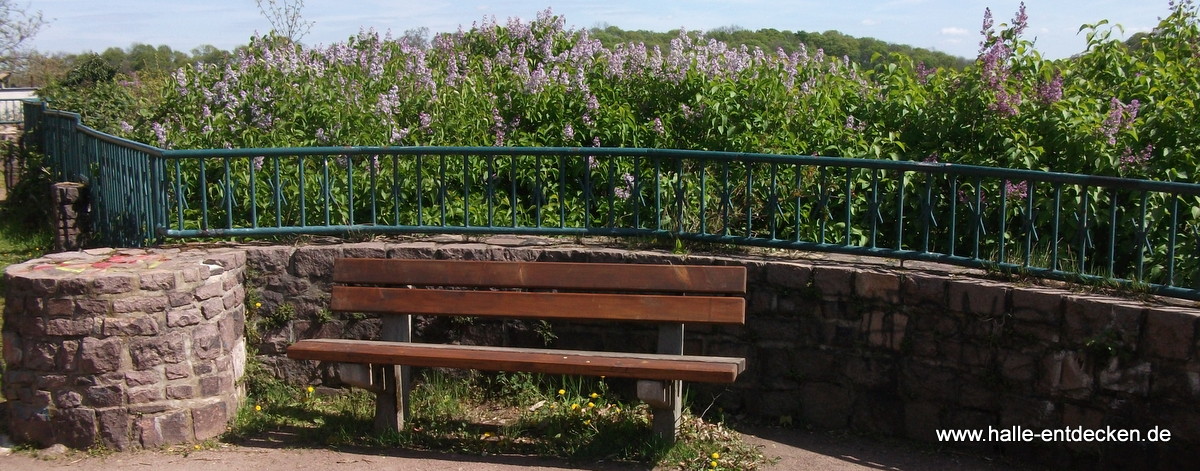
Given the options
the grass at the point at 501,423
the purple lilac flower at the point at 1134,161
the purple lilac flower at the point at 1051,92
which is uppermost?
the purple lilac flower at the point at 1051,92

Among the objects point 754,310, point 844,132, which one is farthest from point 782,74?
point 754,310

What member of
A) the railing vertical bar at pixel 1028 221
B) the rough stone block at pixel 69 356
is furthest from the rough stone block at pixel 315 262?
the railing vertical bar at pixel 1028 221

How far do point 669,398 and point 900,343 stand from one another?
4.11 ft

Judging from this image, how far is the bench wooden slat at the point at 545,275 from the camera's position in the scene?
4.91 metres

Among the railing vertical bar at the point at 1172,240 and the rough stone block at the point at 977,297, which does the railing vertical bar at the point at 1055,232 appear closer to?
the rough stone block at the point at 977,297

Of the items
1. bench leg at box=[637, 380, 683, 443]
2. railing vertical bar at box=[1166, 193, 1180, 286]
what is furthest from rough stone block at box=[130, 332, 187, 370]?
railing vertical bar at box=[1166, 193, 1180, 286]

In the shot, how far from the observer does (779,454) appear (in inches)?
195

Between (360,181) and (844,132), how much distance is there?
314 centimetres

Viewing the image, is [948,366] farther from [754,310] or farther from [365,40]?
[365,40]

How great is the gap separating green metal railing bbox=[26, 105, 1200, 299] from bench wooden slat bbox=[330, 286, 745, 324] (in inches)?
33.8

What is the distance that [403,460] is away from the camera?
4.82 meters

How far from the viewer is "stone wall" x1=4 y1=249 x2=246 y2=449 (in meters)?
4.77

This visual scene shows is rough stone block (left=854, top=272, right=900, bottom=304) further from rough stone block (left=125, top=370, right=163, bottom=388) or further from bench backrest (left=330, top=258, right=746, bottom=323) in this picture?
rough stone block (left=125, top=370, right=163, bottom=388)

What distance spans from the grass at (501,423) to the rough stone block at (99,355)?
676 mm
